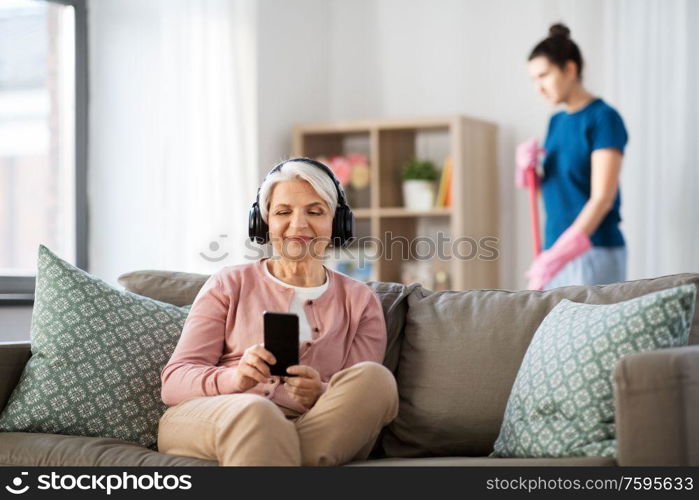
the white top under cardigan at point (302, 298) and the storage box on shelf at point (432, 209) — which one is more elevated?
the storage box on shelf at point (432, 209)

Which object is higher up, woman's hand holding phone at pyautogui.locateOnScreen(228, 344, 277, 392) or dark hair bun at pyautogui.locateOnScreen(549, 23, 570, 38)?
dark hair bun at pyautogui.locateOnScreen(549, 23, 570, 38)

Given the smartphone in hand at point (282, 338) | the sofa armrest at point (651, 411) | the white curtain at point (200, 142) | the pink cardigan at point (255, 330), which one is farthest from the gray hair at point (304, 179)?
the white curtain at point (200, 142)

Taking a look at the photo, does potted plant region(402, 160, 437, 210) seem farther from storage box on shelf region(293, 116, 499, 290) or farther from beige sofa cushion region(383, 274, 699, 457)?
beige sofa cushion region(383, 274, 699, 457)

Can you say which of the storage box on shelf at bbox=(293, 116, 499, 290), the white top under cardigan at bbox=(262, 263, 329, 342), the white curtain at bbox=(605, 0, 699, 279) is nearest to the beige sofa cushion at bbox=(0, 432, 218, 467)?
the white top under cardigan at bbox=(262, 263, 329, 342)

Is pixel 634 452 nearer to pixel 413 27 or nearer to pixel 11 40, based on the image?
pixel 11 40

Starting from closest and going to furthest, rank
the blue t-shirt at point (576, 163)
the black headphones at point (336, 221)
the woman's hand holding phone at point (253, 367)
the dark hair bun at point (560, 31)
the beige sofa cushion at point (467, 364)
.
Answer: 1. the woman's hand holding phone at point (253, 367)
2. the beige sofa cushion at point (467, 364)
3. the black headphones at point (336, 221)
4. the blue t-shirt at point (576, 163)
5. the dark hair bun at point (560, 31)

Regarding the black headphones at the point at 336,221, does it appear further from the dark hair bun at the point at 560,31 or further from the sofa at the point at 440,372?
the dark hair bun at the point at 560,31

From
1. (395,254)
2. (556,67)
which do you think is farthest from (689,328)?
(395,254)

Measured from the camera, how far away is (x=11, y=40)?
159 inches

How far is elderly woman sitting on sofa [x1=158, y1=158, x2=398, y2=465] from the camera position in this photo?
1861 millimetres

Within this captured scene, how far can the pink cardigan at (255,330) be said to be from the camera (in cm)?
208

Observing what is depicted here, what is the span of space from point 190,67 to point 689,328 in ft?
9.20

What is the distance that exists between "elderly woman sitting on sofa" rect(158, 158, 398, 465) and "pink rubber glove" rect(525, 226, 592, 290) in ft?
5.03

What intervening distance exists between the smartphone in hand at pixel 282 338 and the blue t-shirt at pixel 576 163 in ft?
6.71
